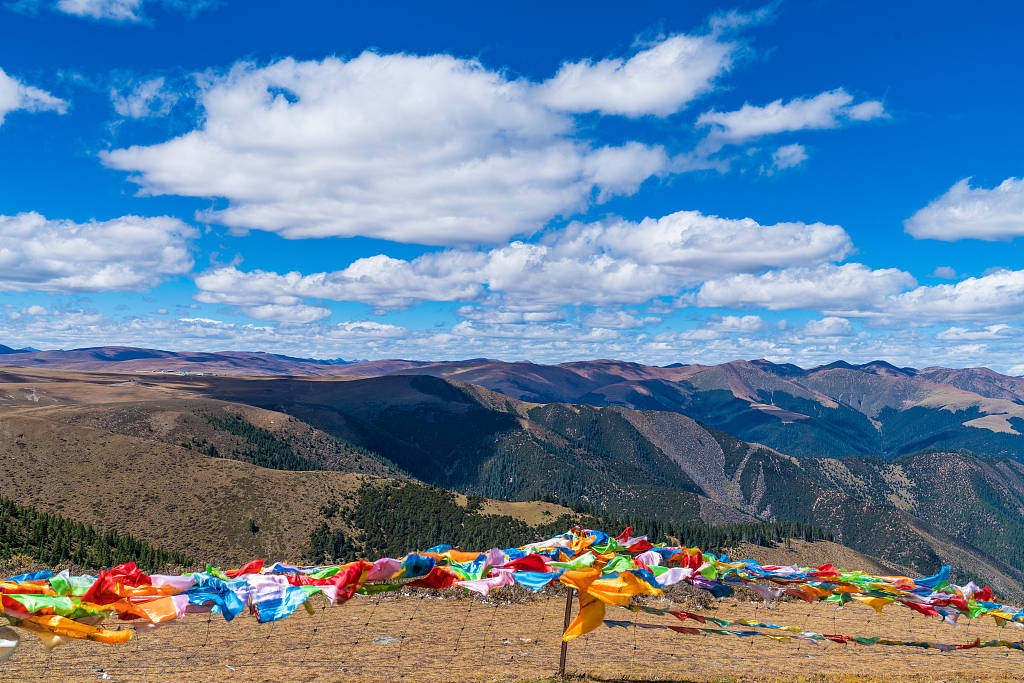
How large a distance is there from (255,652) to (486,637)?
860 centimetres

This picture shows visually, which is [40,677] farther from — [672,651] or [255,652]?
[672,651]

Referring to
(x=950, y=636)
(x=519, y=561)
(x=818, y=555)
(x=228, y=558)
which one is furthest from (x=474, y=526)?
(x=519, y=561)

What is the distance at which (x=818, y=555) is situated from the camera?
16525 cm

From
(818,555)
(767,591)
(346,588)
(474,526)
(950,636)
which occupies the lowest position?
(818,555)

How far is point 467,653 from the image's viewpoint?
71.2 feet

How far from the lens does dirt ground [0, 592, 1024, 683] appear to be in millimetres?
18938

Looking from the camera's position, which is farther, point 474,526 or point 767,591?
point 474,526

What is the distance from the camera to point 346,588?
1479 centimetres

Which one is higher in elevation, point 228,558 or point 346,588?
point 346,588

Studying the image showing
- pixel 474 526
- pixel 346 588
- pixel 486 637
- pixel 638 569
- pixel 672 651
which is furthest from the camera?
pixel 474 526

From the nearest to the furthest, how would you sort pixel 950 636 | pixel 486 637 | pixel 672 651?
pixel 672 651, pixel 486 637, pixel 950 636

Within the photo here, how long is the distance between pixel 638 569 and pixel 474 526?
424ft

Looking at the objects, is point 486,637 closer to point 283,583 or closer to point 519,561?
point 519,561

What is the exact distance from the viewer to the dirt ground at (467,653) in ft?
62.1
